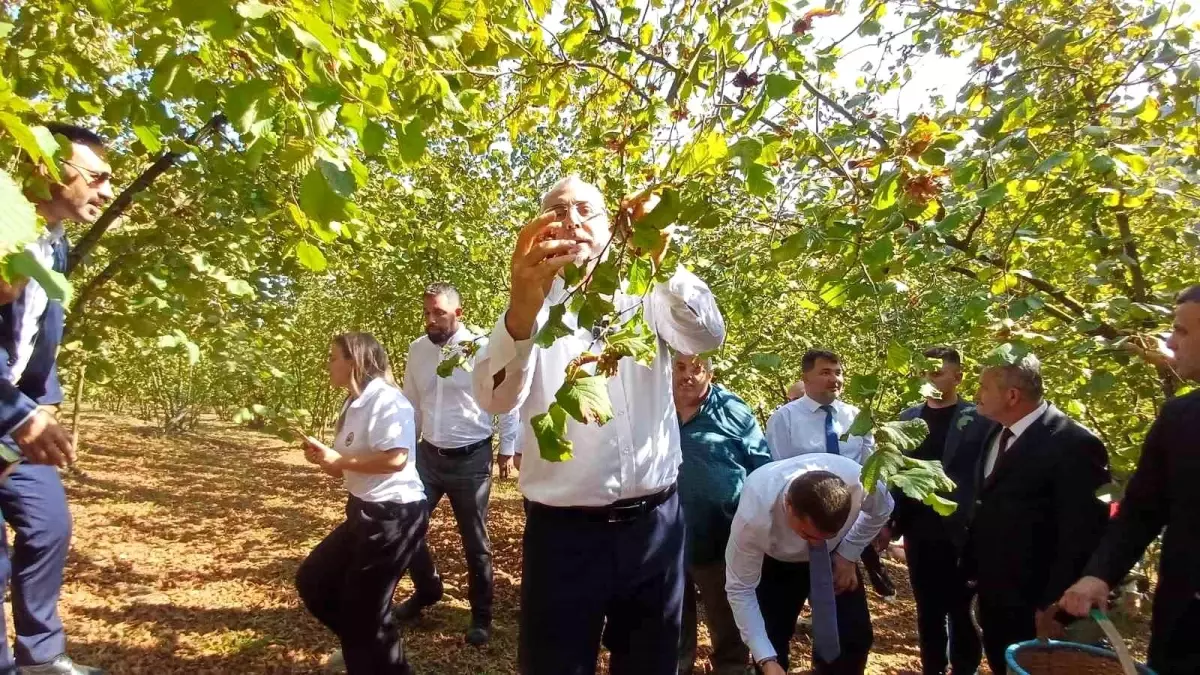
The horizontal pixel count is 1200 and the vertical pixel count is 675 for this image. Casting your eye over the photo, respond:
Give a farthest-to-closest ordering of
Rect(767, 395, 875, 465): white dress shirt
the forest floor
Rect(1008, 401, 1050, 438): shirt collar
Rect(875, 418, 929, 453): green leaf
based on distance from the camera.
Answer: Rect(767, 395, 875, 465): white dress shirt → the forest floor → Rect(1008, 401, 1050, 438): shirt collar → Rect(875, 418, 929, 453): green leaf

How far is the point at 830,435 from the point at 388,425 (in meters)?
2.83

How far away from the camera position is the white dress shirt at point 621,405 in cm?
190

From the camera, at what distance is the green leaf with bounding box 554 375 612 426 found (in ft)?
3.40

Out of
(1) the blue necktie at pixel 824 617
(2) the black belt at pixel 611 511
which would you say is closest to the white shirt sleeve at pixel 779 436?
(1) the blue necktie at pixel 824 617

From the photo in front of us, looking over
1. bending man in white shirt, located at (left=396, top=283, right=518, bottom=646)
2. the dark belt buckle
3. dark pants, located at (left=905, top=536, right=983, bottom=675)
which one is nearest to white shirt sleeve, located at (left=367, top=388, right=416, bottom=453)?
bending man in white shirt, located at (left=396, top=283, right=518, bottom=646)

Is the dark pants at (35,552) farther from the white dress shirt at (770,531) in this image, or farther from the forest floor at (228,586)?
the white dress shirt at (770,531)

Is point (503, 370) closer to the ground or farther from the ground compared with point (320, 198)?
closer to the ground

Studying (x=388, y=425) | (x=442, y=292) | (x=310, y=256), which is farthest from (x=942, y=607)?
(x=310, y=256)

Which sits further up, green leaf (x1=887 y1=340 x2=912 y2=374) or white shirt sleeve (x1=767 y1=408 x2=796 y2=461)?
green leaf (x1=887 y1=340 x2=912 y2=374)

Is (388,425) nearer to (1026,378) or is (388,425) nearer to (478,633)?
(478,633)

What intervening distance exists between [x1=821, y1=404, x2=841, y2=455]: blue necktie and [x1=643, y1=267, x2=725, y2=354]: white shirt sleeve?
2.74 meters

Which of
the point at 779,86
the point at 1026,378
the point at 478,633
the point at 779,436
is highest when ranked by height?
the point at 779,86

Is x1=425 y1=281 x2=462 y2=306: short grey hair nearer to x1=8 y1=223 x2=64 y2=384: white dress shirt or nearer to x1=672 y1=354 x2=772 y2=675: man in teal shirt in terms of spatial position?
x1=672 y1=354 x2=772 y2=675: man in teal shirt

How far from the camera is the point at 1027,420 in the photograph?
132 inches
